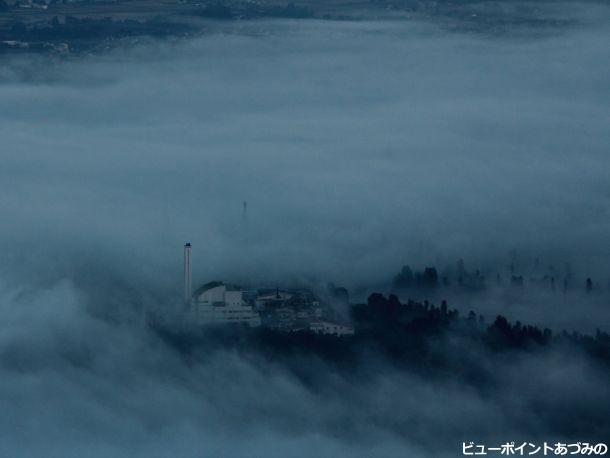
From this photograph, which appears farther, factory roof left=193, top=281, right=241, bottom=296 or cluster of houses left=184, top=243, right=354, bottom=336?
factory roof left=193, top=281, right=241, bottom=296

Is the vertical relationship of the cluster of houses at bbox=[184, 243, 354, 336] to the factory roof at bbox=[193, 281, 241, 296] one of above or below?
below

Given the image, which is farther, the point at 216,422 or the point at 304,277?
the point at 304,277

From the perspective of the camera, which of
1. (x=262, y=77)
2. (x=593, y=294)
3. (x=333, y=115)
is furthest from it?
(x=262, y=77)

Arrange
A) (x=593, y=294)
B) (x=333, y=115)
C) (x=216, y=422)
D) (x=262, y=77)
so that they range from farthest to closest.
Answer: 1. (x=262, y=77)
2. (x=333, y=115)
3. (x=593, y=294)
4. (x=216, y=422)

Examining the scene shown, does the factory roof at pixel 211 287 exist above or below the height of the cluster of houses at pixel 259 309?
above

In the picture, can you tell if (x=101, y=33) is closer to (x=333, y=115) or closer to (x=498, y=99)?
(x=333, y=115)

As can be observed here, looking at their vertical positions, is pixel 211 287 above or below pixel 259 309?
above

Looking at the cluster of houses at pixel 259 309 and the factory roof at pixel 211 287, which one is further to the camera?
the factory roof at pixel 211 287

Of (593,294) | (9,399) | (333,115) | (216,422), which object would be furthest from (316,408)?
(333,115)
